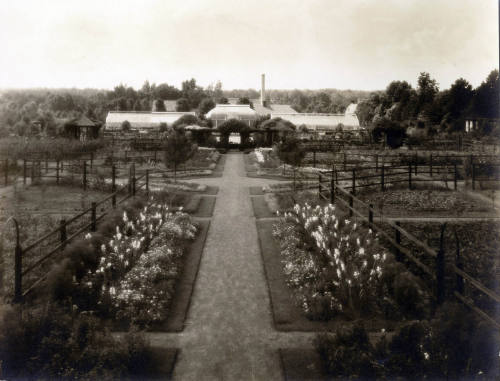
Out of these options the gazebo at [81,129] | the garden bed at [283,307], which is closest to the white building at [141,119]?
the gazebo at [81,129]

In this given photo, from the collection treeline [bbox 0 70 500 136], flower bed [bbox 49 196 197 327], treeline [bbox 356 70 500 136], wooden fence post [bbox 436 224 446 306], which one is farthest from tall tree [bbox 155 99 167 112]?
wooden fence post [bbox 436 224 446 306]

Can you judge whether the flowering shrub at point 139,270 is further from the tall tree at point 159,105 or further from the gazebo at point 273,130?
the tall tree at point 159,105

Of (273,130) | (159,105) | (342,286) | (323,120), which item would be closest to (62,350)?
(342,286)

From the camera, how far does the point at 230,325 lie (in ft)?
25.1

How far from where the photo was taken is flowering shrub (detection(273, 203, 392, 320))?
26.2ft

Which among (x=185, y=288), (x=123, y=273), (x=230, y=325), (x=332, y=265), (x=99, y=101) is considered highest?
(x=99, y=101)

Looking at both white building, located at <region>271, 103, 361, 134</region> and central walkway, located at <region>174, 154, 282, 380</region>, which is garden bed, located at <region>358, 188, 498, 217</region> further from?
white building, located at <region>271, 103, 361, 134</region>

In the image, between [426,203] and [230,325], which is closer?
[230,325]

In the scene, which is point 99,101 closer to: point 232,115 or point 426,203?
point 232,115

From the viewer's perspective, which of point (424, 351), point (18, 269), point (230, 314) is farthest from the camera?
point (230, 314)

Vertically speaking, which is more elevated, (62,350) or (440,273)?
(440,273)

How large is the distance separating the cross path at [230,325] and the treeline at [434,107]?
33.2m

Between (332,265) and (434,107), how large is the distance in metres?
53.4

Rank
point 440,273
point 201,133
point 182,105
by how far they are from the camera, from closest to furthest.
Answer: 1. point 440,273
2. point 201,133
3. point 182,105
